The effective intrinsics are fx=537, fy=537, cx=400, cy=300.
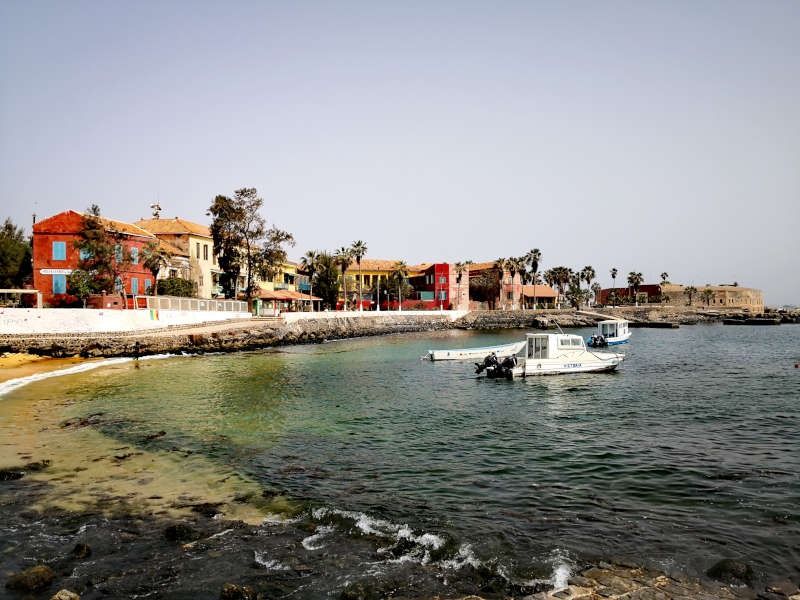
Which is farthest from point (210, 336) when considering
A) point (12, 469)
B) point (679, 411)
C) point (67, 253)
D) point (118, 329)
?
point (679, 411)

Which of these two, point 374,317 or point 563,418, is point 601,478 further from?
point 374,317

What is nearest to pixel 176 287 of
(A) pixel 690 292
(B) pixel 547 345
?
(B) pixel 547 345

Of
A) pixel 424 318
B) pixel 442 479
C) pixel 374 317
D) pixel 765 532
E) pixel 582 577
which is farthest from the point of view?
pixel 424 318

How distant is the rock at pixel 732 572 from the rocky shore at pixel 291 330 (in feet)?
163

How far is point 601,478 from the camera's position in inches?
608

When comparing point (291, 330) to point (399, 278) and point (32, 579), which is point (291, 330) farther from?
point (32, 579)

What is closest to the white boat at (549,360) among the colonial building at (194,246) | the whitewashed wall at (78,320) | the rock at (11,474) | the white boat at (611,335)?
the rock at (11,474)

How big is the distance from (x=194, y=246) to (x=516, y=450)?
220 ft

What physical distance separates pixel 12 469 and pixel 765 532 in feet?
66.0

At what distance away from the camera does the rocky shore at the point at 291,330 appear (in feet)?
156

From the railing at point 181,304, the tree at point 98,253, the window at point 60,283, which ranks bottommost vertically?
the railing at point 181,304

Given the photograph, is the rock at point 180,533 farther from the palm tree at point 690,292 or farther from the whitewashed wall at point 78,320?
the palm tree at point 690,292

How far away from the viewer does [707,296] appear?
170625 mm

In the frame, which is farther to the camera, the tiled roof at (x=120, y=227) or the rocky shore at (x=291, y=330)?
the tiled roof at (x=120, y=227)
